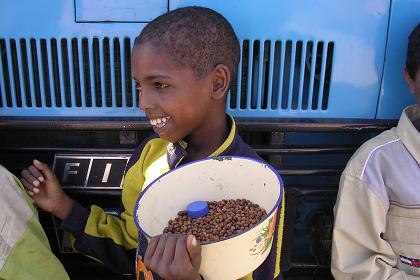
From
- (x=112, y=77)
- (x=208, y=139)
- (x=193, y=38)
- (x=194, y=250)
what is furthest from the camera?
(x=112, y=77)

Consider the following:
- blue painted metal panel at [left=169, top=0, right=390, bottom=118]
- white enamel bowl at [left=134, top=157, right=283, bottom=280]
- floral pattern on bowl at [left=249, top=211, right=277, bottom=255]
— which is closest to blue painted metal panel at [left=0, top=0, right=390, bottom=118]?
blue painted metal panel at [left=169, top=0, right=390, bottom=118]

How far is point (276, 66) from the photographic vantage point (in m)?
1.65

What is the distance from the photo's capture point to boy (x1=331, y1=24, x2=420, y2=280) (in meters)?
1.53

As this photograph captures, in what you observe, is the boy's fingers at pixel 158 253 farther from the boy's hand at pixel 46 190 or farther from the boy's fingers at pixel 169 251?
the boy's hand at pixel 46 190

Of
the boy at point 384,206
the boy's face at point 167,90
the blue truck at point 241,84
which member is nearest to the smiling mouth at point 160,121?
the boy's face at point 167,90

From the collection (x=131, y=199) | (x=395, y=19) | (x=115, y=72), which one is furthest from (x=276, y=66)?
(x=131, y=199)

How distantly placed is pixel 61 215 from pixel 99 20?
648mm

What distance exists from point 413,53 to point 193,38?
0.73 metres

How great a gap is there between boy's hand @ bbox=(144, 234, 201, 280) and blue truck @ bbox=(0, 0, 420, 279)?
65cm

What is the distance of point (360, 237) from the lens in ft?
5.13

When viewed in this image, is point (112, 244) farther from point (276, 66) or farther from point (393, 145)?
point (393, 145)

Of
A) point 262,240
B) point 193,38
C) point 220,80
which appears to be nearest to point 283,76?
point 220,80

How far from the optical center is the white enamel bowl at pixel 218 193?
3.69 feet

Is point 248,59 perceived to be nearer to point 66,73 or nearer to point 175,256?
point 66,73
